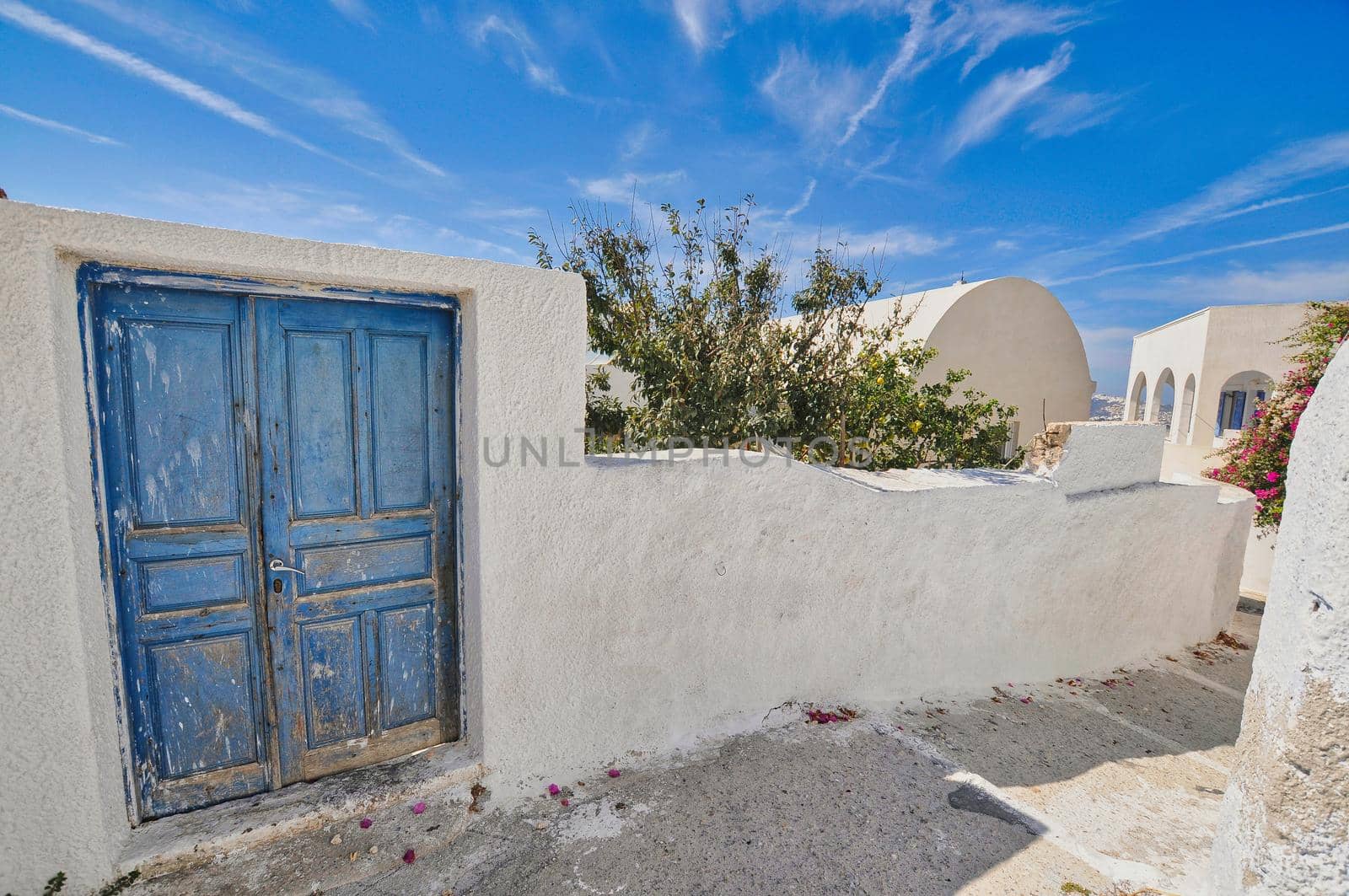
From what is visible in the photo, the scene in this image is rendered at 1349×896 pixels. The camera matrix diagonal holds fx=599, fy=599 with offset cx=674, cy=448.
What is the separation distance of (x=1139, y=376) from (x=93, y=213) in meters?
21.7

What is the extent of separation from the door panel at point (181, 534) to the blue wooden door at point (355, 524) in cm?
11

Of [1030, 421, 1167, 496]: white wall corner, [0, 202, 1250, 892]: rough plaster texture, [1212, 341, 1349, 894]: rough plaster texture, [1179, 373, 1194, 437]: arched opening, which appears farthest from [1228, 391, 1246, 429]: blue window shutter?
[1212, 341, 1349, 894]: rough plaster texture

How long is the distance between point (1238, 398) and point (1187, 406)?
106 cm

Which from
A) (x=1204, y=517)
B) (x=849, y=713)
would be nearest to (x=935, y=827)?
(x=849, y=713)

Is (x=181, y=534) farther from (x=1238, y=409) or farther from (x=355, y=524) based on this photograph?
(x=1238, y=409)

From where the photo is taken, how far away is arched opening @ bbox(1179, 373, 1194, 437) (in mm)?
14009

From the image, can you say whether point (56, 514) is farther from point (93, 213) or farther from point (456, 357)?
point (456, 357)

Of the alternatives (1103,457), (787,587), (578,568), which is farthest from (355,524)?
(1103,457)

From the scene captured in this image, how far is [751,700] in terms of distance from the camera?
3463 millimetres

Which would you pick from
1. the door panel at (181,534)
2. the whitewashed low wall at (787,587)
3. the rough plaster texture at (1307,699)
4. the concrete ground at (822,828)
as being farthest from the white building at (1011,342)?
the rough plaster texture at (1307,699)

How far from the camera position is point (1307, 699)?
1588 mm

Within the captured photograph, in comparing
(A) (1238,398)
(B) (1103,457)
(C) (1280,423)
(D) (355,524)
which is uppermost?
(A) (1238,398)

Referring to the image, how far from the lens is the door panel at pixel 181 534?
2209 mm

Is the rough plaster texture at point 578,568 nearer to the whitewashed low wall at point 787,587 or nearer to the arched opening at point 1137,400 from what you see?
A: the whitewashed low wall at point 787,587
